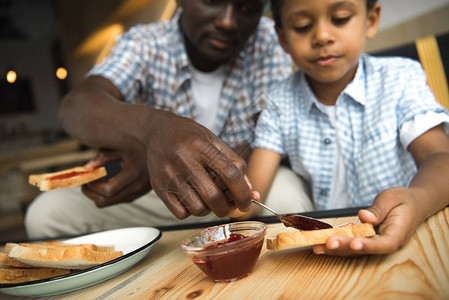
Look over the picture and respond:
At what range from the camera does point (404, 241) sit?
60 centimetres

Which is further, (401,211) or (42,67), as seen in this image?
(42,67)

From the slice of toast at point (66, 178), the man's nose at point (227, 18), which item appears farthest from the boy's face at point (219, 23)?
the slice of toast at point (66, 178)

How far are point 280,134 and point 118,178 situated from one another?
0.57m

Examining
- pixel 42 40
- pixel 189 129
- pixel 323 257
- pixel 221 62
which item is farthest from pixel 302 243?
pixel 42 40

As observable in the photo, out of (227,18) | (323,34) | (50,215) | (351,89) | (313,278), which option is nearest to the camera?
(313,278)

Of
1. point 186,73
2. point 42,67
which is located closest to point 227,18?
point 186,73

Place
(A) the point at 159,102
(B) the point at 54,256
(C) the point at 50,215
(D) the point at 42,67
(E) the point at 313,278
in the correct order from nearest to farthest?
(E) the point at 313,278 < (B) the point at 54,256 < (C) the point at 50,215 < (A) the point at 159,102 < (D) the point at 42,67

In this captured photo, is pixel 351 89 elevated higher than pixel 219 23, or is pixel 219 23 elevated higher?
pixel 219 23

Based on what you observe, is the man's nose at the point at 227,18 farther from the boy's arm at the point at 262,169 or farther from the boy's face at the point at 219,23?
the boy's arm at the point at 262,169

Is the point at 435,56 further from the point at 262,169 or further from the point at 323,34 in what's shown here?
the point at 262,169

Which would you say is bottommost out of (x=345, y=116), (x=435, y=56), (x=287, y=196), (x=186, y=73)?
(x=287, y=196)

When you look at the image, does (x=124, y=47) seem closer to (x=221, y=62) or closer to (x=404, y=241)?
(x=221, y=62)

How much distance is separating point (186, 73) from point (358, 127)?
79cm

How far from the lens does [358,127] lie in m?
1.20
